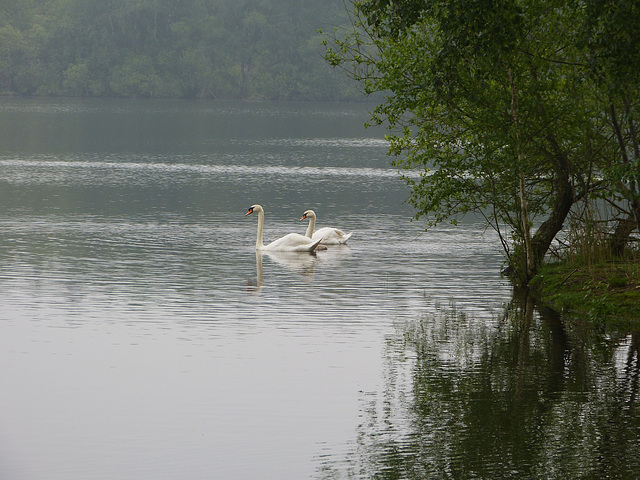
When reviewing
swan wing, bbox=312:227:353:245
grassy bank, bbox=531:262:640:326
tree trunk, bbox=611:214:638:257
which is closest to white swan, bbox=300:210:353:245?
swan wing, bbox=312:227:353:245

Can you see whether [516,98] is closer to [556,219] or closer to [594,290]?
[556,219]

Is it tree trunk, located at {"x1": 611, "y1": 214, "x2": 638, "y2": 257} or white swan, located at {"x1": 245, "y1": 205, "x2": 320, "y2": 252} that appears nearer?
tree trunk, located at {"x1": 611, "y1": 214, "x2": 638, "y2": 257}

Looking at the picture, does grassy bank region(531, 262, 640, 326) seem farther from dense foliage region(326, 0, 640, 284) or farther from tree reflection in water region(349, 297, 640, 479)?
dense foliage region(326, 0, 640, 284)

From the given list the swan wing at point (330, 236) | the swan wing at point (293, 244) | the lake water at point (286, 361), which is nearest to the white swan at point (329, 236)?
the swan wing at point (330, 236)

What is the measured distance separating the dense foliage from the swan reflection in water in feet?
13.4

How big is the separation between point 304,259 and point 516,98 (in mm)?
9014

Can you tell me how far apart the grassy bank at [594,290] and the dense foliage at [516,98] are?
0.89m

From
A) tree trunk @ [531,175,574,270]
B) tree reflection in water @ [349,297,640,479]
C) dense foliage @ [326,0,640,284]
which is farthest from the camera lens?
tree trunk @ [531,175,574,270]

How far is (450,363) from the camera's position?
1439cm

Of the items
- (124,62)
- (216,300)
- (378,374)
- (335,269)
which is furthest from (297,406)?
(124,62)

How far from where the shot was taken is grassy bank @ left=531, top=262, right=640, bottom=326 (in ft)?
56.2

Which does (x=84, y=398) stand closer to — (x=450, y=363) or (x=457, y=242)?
(x=450, y=363)

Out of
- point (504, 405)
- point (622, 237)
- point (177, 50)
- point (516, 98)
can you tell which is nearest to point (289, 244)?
point (622, 237)

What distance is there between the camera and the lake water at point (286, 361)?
1048 centimetres
